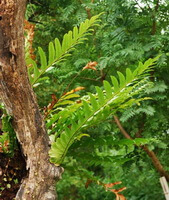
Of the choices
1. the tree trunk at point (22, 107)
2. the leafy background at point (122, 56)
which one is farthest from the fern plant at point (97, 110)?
the leafy background at point (122, 56)

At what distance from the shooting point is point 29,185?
0.73 meters

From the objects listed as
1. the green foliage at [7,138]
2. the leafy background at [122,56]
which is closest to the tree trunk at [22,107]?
the green foliage at [7,138]

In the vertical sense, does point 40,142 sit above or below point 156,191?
above

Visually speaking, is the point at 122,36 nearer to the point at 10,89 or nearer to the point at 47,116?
the point at 47,116

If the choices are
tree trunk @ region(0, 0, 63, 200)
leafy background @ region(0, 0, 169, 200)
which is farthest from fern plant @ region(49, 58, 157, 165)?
leafy background @ region(0, 0, 169, 200)

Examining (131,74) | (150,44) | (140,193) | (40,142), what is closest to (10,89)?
(40,142)

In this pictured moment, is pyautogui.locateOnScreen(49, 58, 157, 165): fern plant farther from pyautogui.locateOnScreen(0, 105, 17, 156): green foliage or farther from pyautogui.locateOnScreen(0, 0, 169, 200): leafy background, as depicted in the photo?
pyautogui.locateOnScreen(0, 0, 169, 200): leafy background

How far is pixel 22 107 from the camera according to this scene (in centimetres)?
72

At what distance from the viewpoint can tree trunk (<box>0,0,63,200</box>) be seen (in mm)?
677

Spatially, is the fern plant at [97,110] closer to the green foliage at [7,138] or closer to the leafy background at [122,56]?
the green foliage at [7,138]

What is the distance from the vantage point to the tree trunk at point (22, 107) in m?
0.68

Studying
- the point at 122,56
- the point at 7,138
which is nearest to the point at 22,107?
the point at 7,138

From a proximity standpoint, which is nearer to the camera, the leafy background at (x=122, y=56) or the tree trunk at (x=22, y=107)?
the tree trunk at (x=22, y=107)

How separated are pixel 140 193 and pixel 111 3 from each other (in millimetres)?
2045
